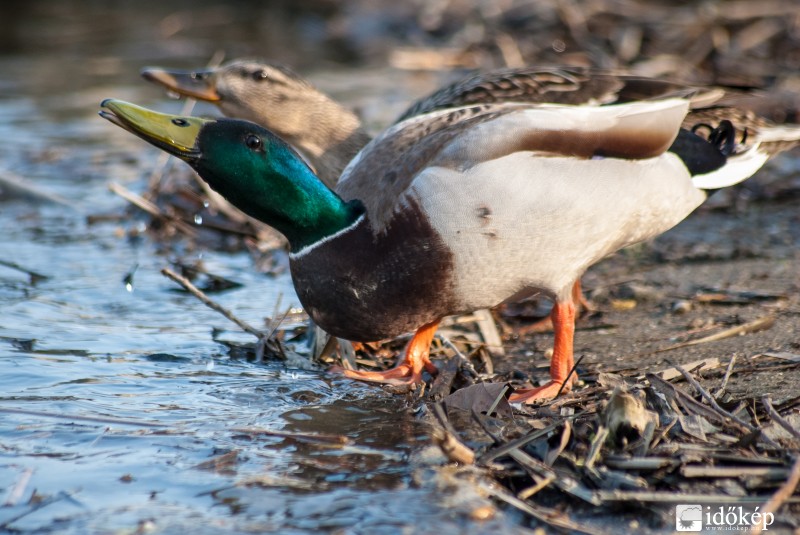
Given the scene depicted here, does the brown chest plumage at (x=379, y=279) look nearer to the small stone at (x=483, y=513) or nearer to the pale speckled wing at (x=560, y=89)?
the small stone at (x=483, y=513)

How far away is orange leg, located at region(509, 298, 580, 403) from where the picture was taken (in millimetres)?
3779

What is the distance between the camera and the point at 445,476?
295 cm

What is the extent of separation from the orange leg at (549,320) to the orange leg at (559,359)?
0.65 metres

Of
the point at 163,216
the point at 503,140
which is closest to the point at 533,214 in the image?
the point at 503,140

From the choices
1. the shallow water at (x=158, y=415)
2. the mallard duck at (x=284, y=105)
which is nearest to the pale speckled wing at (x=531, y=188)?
the shallow water at (x=158, y=415)

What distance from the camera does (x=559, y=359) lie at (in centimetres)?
397

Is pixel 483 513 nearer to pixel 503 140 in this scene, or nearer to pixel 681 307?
pixel 503 140

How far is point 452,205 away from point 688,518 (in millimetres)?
1326

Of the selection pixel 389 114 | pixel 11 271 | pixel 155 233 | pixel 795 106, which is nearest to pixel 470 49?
pixel 389 114

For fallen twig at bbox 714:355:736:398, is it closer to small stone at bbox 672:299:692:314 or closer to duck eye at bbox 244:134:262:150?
small stone at bbox 672:299:692:314

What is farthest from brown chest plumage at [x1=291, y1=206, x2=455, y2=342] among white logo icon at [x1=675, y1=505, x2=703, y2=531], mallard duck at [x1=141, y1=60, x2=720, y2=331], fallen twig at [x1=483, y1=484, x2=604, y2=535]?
mallard duck at [x1=141, y1=60, x2=720, y2=331]

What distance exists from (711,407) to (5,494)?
6.30 feet

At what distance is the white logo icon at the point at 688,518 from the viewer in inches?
106

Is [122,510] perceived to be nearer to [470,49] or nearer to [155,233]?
[155,233]
